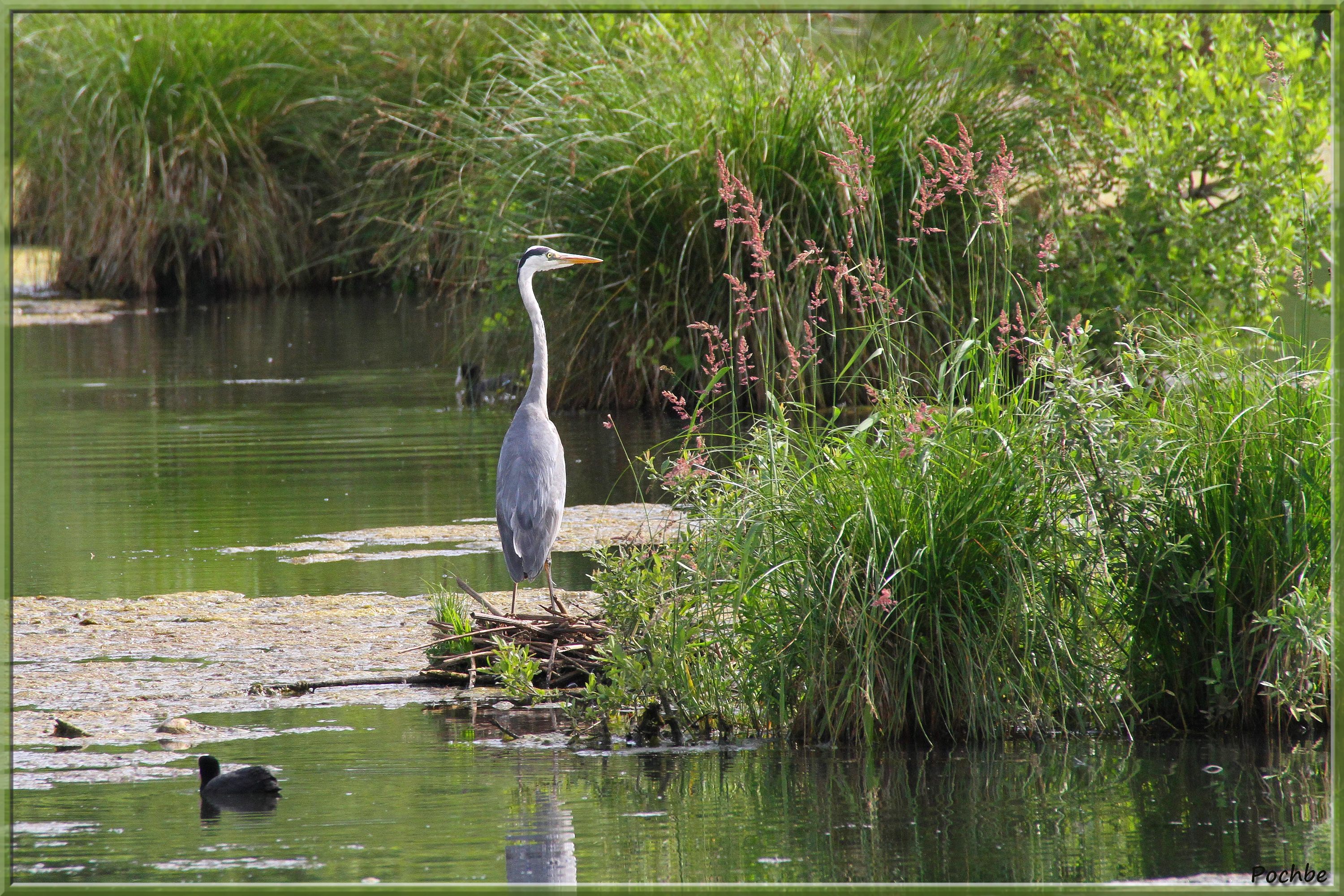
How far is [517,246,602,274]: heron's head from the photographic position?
8.38 meters

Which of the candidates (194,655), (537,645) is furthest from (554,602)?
(194,655)

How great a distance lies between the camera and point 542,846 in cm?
433

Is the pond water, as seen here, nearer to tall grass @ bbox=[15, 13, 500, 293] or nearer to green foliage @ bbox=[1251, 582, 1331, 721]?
green foliage @ bbox=[1251, 582, 1331, 721]

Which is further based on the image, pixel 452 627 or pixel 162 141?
pixel 162 141

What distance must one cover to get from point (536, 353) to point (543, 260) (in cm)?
79

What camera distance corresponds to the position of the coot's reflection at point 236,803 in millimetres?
4641

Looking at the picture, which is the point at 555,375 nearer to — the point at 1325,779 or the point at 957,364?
the point at 957,364

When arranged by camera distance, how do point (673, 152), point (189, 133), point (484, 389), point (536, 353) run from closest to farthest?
point (536, 353) < point (673, 152) < point (484, 389) < point (189, 133)

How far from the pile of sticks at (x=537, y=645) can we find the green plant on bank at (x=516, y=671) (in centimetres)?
9

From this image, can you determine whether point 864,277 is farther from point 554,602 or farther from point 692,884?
point 692,884

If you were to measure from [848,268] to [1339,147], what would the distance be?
2.09 meters

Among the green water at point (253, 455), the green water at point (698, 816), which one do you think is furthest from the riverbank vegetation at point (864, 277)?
the green water at point (253, 455)

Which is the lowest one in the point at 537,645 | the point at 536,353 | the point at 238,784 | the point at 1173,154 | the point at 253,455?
the point at 238,784

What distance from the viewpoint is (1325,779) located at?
4797 millimetres
